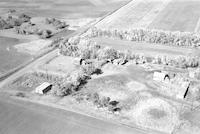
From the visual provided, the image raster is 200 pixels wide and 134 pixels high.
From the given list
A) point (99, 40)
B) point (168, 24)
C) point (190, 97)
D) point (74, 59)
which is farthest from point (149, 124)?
point (168, 24)

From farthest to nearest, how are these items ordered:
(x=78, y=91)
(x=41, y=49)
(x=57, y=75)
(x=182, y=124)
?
(x=41, y=49)
(x=57, y=75)
(x=78, y=91)
(x=182, y=124)

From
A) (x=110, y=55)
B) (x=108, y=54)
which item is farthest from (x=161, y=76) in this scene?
(x=108, y=54)

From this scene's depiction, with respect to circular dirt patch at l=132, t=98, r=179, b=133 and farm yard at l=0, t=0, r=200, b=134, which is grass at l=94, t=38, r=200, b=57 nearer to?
farm yard at l=0, t=0, r=200, b=134

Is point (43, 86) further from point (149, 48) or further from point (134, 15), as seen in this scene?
point (134, 15)

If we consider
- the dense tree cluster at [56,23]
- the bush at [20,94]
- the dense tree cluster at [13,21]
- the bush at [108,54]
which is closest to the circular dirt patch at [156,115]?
the bush at [108,54]

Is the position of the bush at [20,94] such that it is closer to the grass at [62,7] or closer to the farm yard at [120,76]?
the farm yard at [120,76]

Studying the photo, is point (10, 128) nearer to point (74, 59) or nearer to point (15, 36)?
point (74, 59)
